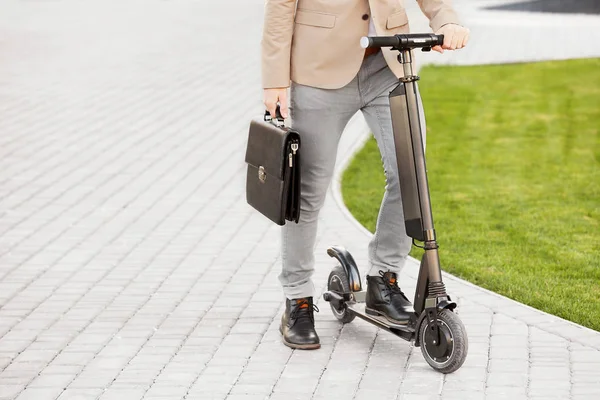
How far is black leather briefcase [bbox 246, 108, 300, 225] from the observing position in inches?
199

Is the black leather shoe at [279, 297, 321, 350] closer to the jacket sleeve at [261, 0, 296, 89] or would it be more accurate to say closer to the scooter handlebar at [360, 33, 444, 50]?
the jacket sleeve at [261, 0, 296, 89]

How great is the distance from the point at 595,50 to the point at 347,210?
29.4ft

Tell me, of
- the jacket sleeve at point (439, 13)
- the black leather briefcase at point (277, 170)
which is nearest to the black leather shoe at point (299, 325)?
the black leather briefcase at point (277, 170)

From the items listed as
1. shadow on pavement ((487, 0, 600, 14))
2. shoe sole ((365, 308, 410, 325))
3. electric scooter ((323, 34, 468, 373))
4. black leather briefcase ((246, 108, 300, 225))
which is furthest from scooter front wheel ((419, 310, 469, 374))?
shadow on pavement ((487, 0, 600, 14))

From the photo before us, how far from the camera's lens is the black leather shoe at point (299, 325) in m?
5.36

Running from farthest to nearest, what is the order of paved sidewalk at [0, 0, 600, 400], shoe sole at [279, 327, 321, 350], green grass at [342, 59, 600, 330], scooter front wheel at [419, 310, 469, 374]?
1. green grass at [342, 59, 600, 330]
2. shoe sole at [279, 327, 321, 350]
3. paved sidewalk at [0, 0, 600, 400]
4. scooter front wheel at [419, 310, 469, 374]

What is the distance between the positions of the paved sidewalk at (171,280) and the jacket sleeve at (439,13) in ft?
4.76

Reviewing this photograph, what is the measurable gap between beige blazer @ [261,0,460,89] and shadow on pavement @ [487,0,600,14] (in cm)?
1737

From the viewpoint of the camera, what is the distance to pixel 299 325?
5418 millimetres

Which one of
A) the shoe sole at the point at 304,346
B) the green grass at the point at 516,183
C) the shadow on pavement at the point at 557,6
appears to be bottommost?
the shadow on pavement at the point at 557,6

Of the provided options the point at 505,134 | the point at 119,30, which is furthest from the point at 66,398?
the point at 119,30

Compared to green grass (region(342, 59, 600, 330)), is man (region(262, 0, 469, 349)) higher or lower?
higher

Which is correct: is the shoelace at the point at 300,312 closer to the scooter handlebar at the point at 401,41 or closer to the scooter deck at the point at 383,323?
the scooter deck at the point at 383,323

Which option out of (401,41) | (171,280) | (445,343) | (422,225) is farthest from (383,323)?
(171,280)
